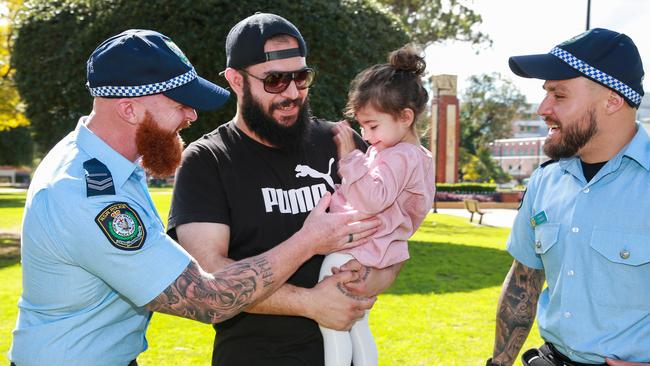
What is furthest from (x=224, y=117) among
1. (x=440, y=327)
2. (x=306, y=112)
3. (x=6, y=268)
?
(x=306, y=112)

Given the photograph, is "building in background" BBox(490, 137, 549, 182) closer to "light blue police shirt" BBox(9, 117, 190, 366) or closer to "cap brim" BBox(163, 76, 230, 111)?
"cap brim" BBox(163, 76, 230, 111)

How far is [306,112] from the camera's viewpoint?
336 cm

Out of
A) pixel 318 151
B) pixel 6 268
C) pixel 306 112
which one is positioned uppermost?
pixel 306 112

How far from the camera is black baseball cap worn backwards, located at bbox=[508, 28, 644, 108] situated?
299 centimetres

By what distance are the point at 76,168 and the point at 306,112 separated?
1.28 meters

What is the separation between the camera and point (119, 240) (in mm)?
2365

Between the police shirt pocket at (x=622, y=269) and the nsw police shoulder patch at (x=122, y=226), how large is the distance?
199 cm

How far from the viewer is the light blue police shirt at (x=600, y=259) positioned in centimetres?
282

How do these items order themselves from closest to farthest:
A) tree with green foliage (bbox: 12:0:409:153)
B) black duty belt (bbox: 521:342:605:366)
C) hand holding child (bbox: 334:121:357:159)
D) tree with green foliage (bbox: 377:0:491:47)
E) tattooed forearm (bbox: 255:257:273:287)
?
tattooed forearm (bbox: 255:257:273:287), black duty belt (bbox: 521:342:605:366), hand holding child (bbox: 334:121:357:159), tree with green foliage (bbox: 12:0:409:153), tree with green foliage (bbox: 377:0:491:47)

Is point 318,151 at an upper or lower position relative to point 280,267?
upper

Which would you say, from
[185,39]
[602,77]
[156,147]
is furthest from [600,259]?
[185,39]

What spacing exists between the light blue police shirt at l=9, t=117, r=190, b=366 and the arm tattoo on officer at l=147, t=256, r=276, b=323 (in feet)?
0.20

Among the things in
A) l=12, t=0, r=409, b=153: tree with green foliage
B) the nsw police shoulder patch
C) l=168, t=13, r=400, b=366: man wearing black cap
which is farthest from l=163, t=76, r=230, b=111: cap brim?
l=12, t=0, r=409, b=153: tree with green foliage

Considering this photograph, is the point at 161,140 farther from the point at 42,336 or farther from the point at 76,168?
the point at 42,336
